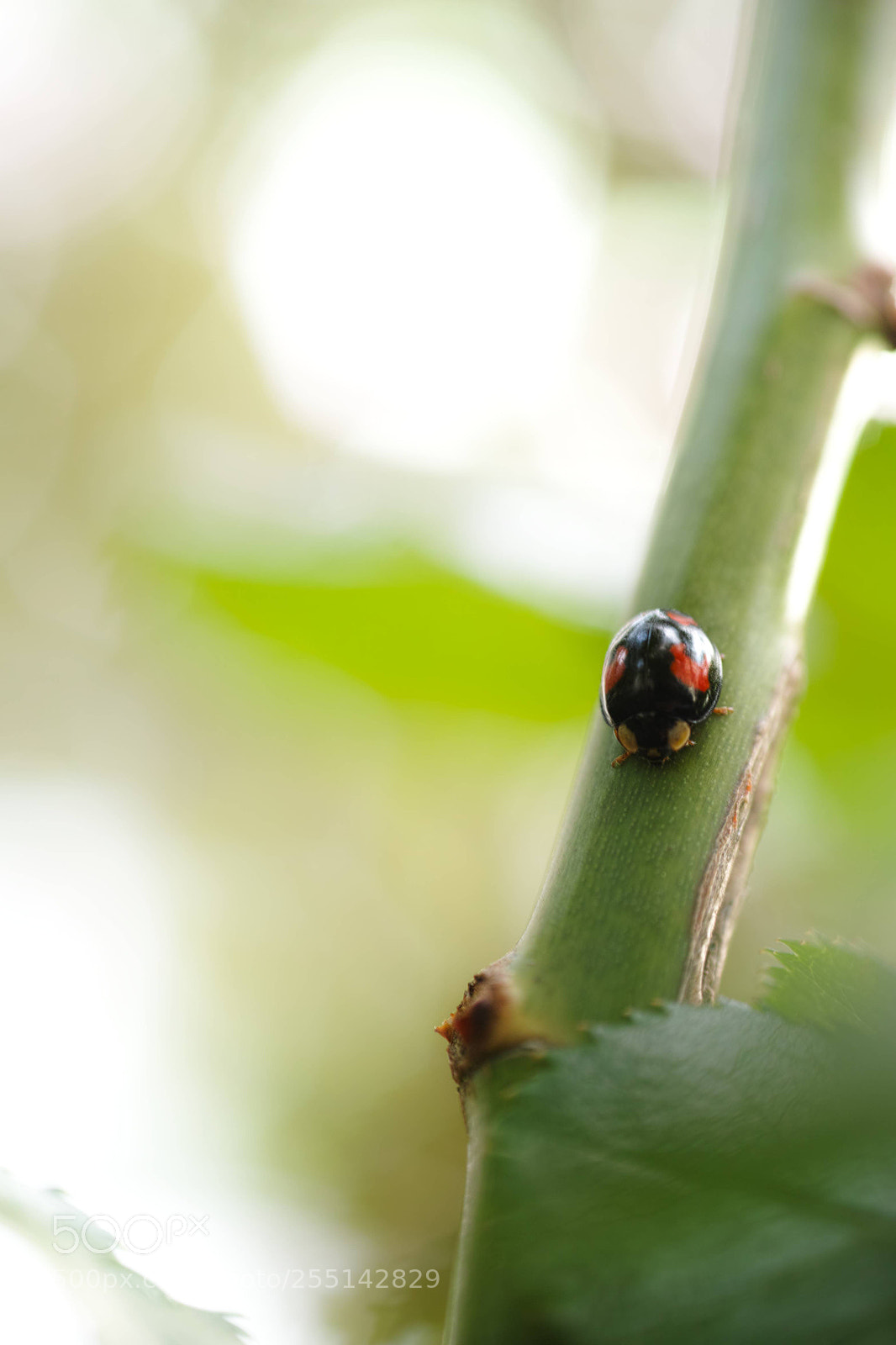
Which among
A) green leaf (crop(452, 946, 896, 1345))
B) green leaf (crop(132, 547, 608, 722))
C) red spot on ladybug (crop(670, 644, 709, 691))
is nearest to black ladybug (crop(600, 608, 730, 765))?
red spot on ladybug (crop(670, 644, 709, 691))

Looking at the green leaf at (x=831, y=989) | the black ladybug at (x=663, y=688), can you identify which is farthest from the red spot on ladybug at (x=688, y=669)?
the green leaf at (x=831, y=989)

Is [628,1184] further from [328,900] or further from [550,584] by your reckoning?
[328,900]

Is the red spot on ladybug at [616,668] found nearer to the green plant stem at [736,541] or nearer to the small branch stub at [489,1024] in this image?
the green plant stem at [736,541]

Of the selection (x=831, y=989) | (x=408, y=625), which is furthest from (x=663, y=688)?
(x=408, y=625)

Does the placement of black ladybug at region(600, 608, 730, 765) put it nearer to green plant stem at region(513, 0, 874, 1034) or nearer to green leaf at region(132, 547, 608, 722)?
green plant stem at region(513, 0, 874, 1034)

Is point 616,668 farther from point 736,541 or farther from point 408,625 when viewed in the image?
point 408,625

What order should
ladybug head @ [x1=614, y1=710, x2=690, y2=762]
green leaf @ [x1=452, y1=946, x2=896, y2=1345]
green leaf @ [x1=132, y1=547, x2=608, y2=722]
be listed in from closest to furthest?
green leaf @ [x1=452, y1=946, x2=896, y2=1345] → ladybug head @ [x1=614, y1=710, x2=690, y2=762] → green leaf @ [x1=132, y1=547, x2=608, y2=722]
